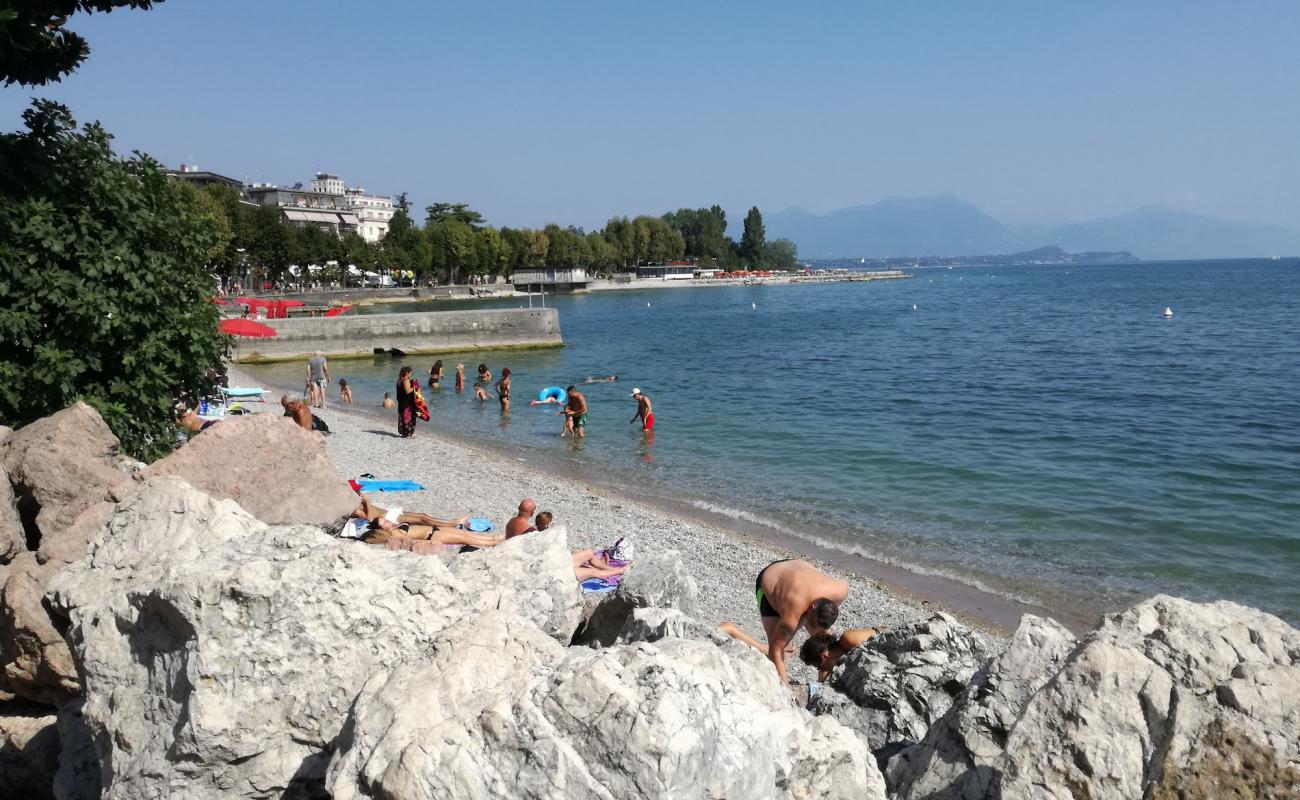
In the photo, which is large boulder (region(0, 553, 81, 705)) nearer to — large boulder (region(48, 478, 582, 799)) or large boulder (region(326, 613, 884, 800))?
large boulder (region(48, 478, 582, 799))

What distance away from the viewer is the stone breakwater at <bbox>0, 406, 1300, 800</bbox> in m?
3.38

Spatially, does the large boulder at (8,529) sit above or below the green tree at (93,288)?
below

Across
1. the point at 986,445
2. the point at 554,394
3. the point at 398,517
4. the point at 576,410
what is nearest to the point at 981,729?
the point at 398,517

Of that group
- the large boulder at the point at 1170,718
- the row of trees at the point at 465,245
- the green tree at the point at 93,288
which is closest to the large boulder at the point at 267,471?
the green tree at the point at 93,288

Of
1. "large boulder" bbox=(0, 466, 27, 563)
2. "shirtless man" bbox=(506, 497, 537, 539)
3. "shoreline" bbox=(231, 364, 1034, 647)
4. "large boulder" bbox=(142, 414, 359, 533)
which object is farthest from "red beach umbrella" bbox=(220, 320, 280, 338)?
"large boulder" bbox=(0, 466, 27, 563)

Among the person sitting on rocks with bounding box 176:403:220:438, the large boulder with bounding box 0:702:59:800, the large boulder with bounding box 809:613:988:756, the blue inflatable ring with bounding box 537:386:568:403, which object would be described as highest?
the person sitting on rocks with bounding box 176:403:220:438

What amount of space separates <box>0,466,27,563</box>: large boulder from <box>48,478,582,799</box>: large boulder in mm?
2284

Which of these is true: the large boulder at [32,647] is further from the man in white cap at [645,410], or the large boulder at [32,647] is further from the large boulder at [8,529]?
the man in white cap at [645,410]

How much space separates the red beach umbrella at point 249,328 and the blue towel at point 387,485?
25573mm

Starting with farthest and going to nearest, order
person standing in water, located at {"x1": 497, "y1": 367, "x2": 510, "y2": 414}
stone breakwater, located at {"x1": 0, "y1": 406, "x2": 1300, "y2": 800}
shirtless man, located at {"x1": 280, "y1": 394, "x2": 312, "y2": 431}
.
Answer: person standing in water, located at {"x1": 497, "y1": 367, "x2": 510, "y2": 414}, shirtless man, located at {"x1": 280, "y1": 394, "x2": 312, "y2": 431}, stone breakwater, located at {"x1": 0, "y1": 406, "x2": 1300, "y2": 800}

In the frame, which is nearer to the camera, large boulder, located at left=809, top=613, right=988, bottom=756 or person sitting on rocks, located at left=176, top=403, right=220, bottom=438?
large boulder, located at left=809, top=613, right=988, bottom=756

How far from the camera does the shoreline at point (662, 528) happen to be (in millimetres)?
11664

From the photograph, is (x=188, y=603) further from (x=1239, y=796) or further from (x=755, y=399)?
(x=755, y=399)

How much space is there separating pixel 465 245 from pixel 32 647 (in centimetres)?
11892
